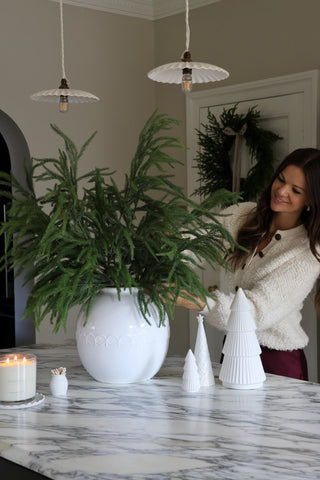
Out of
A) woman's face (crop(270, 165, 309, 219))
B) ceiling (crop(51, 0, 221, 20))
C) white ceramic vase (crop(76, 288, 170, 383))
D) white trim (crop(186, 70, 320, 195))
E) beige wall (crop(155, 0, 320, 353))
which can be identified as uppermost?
ceiling (crop(51, 0, 221, 20))

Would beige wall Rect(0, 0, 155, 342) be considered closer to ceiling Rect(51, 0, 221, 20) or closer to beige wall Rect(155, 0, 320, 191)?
ceiling Rect(51, 0, 221, 20)

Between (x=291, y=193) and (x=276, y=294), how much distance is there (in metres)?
0.42

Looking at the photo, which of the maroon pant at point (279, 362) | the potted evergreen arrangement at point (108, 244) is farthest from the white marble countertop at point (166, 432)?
the maroon pant at point (279, 362)

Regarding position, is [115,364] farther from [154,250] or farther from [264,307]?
[264,307]

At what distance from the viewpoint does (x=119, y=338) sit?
1789mm

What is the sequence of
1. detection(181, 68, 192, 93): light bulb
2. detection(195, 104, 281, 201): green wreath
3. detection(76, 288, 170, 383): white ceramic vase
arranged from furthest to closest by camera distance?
detection(195, 104, 281, 201): green wreath, detection(181, 68, 192, 93): light bulb, detection(76, 288, 170, 383): white ceramic vase

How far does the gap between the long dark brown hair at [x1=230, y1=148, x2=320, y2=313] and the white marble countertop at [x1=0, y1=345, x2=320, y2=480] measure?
0.75 meters

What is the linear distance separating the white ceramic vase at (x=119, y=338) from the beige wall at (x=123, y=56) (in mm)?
2353

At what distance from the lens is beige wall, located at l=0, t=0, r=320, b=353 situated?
3881 mm

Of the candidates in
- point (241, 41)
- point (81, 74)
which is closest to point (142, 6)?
point (81, 74)

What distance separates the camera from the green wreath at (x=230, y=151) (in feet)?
12.7

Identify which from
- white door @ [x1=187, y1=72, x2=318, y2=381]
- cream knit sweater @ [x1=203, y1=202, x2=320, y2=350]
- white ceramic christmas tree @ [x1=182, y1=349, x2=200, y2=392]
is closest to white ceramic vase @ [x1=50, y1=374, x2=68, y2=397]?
white ceramic christmas tree @ [x1=182, y1=349, x2=200, y2=392]

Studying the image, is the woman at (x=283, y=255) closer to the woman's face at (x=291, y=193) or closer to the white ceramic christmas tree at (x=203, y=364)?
the woman's face at (x=291, y=193)

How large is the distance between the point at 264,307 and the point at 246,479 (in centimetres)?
110
